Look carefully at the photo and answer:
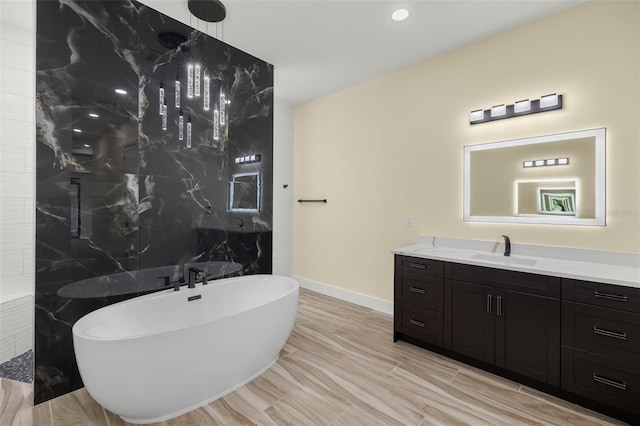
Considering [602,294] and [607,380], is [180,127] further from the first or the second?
[607,380]

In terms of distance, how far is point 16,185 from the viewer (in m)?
Result: 2.45

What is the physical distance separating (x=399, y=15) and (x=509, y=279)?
228 centimetres

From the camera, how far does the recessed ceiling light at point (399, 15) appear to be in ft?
7.81

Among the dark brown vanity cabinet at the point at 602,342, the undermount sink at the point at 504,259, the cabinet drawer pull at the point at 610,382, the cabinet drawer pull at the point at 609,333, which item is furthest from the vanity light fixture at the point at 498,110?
the cabinet drawer pull at the point at 610,382

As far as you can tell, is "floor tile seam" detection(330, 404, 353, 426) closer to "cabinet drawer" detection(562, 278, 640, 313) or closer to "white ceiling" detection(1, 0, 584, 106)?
"cabinet drawer" detection(562, 278, 640, 313)

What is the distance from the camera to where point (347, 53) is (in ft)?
9.96

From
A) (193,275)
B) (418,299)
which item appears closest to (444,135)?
(418,299)

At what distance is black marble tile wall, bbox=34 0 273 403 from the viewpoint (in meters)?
1.95

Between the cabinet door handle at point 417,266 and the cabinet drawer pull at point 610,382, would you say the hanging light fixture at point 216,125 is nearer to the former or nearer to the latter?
the cabinet door handle at point 417,266

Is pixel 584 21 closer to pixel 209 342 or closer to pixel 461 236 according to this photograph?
pixel 461 236

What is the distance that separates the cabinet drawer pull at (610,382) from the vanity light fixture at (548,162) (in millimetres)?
1538

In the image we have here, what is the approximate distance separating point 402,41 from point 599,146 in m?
1.85

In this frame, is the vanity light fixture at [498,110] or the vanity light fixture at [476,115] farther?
the vanity light fixture at [476,115]

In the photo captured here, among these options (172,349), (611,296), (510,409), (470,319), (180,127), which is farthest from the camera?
(180,127)
